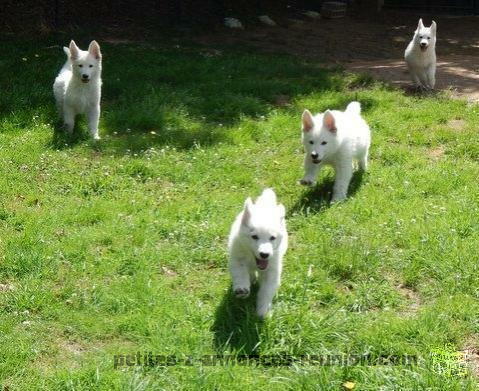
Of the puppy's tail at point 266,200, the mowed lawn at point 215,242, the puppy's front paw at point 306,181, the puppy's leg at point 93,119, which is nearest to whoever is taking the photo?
the mowed lawn at point 215,242

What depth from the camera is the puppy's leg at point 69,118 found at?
7824mm

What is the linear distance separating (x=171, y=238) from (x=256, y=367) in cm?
186

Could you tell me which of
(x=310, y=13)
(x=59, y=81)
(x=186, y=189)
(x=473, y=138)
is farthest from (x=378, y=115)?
(x=310, y=13)

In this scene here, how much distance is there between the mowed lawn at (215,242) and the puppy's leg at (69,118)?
0.12 metres

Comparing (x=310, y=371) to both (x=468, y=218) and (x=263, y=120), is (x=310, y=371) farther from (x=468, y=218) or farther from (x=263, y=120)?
(x=263, y=120)

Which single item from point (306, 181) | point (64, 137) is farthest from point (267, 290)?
point (64, 137)

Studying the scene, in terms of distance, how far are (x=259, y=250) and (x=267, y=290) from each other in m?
0.34

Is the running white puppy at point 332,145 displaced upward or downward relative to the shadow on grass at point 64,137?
upward

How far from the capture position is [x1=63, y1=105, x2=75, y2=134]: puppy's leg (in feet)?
25.7

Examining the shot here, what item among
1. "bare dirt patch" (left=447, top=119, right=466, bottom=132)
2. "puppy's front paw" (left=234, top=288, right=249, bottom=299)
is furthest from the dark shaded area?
"puppy's front paw" (left=234, top=288, right=249, bottom=299)

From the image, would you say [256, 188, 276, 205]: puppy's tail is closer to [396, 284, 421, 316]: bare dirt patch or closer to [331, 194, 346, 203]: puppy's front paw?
[396, 284, 421, 316]: bare dirt patch

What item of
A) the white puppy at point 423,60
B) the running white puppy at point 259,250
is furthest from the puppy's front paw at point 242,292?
the white puppy at point 423,60

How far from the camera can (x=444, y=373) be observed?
3699 millimetres

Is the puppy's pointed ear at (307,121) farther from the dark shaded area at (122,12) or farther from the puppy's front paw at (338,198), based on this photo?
the dark shaded area at (122,12)
